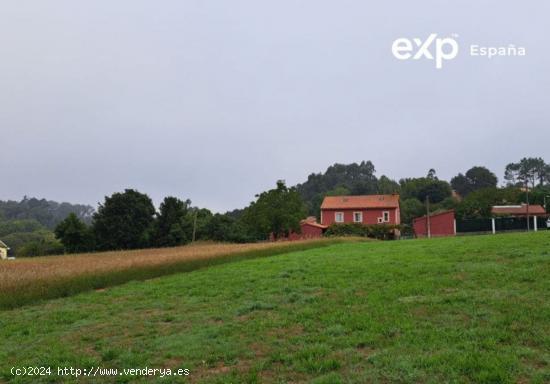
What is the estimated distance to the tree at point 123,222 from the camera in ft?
156

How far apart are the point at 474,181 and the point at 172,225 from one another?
3382 inches

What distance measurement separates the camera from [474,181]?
111 m

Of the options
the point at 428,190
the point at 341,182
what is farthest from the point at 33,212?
the point at 428,190

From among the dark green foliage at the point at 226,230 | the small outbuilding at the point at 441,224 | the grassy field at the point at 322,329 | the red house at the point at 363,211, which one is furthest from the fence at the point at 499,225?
the grassy field at the point at 322,329

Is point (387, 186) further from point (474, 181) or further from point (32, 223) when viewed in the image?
point (32, 223)

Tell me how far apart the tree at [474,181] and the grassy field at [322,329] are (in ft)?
346

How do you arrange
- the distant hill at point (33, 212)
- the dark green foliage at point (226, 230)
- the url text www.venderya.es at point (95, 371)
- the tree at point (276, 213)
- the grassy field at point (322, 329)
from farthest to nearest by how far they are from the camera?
the distant hill at point (33, 212)
the tree at point (276, 213)
the dark green foliage at point (226, 230)
the url text www.venderya.es at point (95, 371)
the grassy field at point (322, 329)

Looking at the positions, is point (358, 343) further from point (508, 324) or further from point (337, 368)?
point (508, 324)

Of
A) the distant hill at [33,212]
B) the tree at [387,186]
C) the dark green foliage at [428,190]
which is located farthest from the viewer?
the distant hill at [33,212]

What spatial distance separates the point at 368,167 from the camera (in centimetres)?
13875

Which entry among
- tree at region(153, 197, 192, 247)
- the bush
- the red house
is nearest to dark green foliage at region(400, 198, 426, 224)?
the red house

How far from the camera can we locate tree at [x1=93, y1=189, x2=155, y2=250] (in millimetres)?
47500

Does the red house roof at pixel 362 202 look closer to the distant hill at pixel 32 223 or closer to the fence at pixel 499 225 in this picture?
the fence at pixel 499 225

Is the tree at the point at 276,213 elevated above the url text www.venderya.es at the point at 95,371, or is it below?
above
